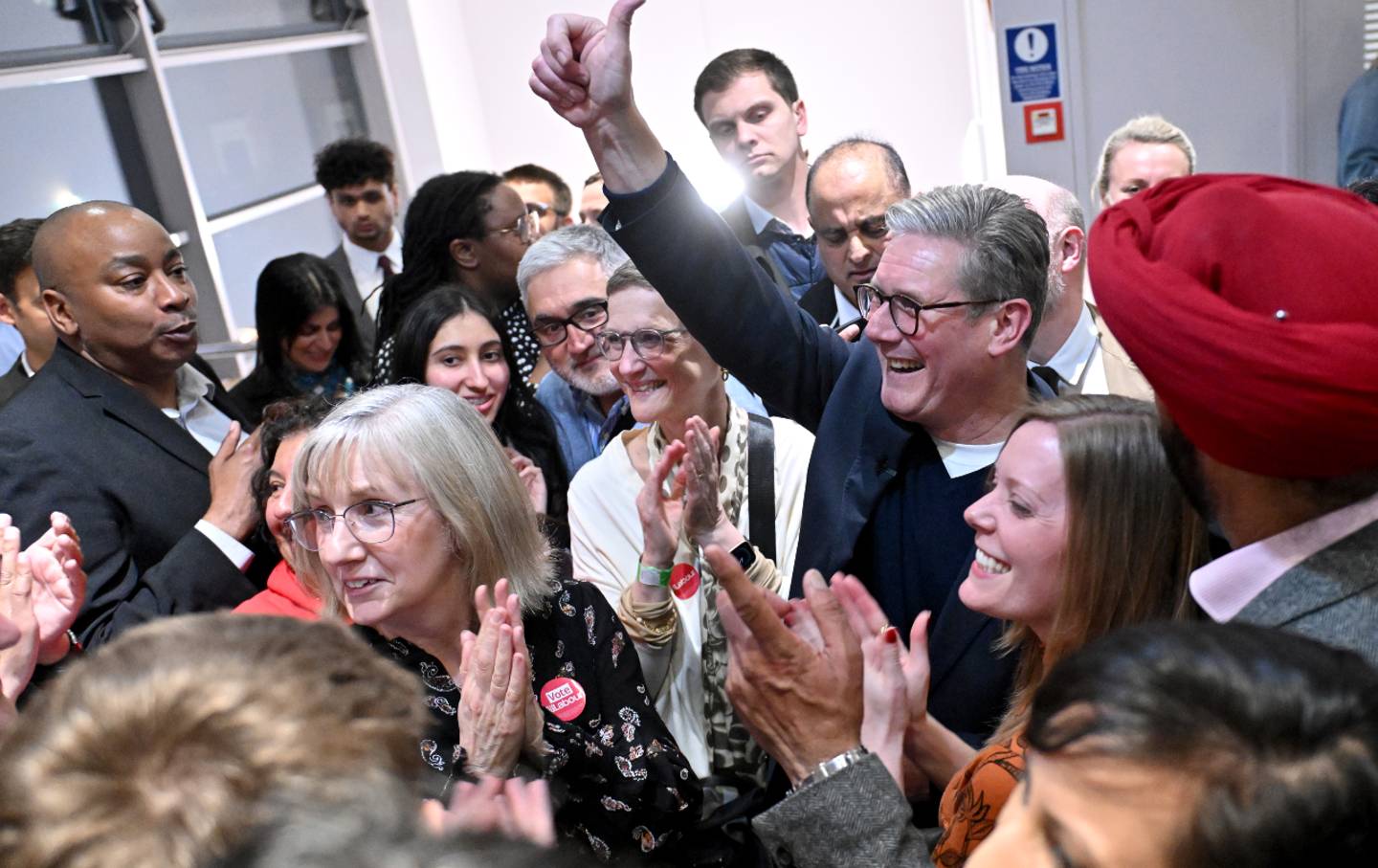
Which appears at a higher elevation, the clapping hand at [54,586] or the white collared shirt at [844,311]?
the clapping hand at [54,586]

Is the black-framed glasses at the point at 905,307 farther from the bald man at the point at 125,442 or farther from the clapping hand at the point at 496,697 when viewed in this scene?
the bald man at the point at 125,442

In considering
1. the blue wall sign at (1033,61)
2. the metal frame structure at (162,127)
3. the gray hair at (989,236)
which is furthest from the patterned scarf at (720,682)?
the metal frame structure at (162,127)

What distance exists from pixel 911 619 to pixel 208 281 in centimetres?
423

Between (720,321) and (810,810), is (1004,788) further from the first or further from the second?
(720,321)

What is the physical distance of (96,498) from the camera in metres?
2.35

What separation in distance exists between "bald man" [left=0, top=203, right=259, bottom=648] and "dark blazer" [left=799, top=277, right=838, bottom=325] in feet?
5.20

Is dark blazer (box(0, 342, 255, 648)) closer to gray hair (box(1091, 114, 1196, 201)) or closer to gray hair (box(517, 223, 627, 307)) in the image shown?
gray hair (box(517, 223, 627, 307))

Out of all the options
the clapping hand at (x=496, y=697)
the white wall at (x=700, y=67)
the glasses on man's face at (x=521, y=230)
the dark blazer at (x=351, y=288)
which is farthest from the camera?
the white wall at (x=700, y=67)

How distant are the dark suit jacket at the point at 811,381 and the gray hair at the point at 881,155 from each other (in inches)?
42.2

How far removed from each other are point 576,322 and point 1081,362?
3.87 ft

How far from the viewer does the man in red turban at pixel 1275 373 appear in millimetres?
974

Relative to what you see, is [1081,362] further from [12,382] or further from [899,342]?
[12,382]

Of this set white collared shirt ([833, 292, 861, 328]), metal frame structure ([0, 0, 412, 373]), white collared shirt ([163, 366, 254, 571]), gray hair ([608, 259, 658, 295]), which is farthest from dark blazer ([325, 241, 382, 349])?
gray hair ([608, 259, 658, 295])

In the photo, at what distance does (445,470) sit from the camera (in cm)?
184
